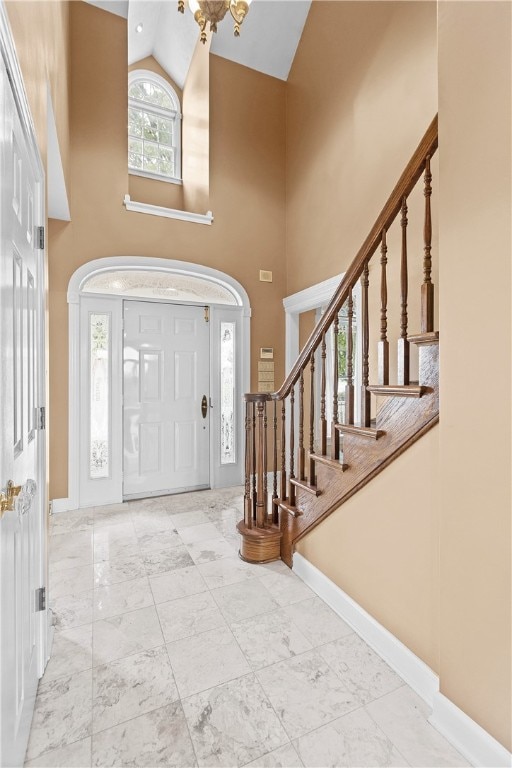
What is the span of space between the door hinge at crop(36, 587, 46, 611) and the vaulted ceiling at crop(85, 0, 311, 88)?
5113 mm

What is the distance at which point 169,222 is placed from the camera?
4.20 metres

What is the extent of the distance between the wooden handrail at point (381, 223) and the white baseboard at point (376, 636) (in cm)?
128

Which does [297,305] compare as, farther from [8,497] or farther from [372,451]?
[8,497]

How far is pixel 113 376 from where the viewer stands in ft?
12.9

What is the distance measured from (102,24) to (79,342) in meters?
3.14

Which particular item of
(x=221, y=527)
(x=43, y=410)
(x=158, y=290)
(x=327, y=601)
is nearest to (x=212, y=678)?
(x=327, y=601)

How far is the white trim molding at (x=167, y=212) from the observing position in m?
3.99

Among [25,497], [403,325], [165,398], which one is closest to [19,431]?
[25,497]

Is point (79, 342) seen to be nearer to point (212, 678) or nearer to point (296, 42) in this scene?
point (212, 678)

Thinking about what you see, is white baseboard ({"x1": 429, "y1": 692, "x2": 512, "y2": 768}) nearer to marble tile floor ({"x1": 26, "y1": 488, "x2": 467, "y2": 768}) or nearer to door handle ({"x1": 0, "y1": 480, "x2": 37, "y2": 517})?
marble tile floor ({"x1": 26, "y1": 488, "x2": 467, "y2": 768})

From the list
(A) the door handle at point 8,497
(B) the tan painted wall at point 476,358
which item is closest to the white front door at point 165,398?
(A) the door handle at point 8,497

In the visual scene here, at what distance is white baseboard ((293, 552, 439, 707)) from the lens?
5.25 feet

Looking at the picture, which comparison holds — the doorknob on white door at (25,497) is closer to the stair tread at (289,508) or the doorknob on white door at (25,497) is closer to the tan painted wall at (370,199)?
the tan painted wall at (370,199)

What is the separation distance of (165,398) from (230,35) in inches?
162
